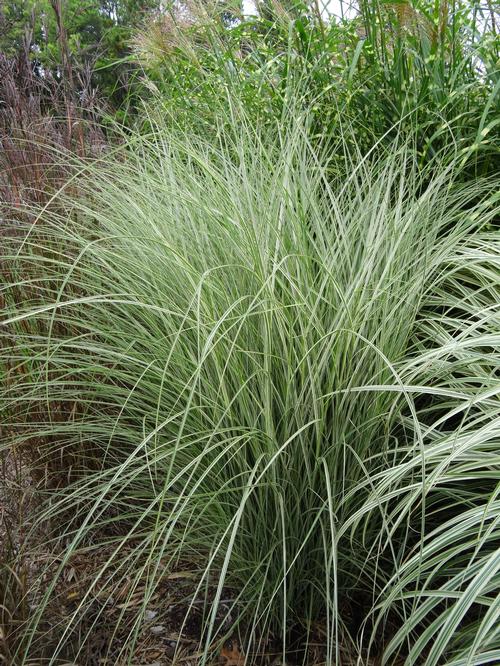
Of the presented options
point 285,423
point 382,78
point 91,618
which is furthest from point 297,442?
point 382,78

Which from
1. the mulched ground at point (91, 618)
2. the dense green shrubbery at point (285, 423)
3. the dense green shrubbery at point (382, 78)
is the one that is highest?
the dense green shrubbery at point (382, 78)

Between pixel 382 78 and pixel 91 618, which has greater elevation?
pixel 382 78

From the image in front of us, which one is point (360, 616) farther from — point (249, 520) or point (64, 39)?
point (64, 39)

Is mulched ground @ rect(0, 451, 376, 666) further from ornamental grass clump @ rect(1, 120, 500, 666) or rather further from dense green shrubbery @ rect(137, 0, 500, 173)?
dense green shrubbery @ rect(137, 0, 500, 173)

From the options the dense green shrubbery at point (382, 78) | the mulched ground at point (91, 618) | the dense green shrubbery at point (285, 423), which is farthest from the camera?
the dense green shrubbery at point (382, 78)

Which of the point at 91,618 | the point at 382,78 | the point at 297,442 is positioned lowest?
the point at 91,618

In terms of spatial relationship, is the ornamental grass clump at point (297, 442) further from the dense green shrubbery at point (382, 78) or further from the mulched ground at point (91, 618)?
the dense green shrubbery at point (382, 78)

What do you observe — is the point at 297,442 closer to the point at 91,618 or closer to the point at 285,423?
the point at 285,423

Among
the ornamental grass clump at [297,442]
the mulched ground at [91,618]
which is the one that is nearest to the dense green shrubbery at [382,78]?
the ornamental grass clump at [297,442]

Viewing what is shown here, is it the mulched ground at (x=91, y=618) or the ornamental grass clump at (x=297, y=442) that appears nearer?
the ornamental grass clump at (x=297, y=442)

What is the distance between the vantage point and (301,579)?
145 cm

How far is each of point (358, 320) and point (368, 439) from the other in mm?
283

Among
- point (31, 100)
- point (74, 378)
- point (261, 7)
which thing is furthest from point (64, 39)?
point (74, 378)

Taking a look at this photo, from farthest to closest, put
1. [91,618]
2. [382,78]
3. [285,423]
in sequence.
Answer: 1. [382,78]
2. [91,618]
3. [285,423]
